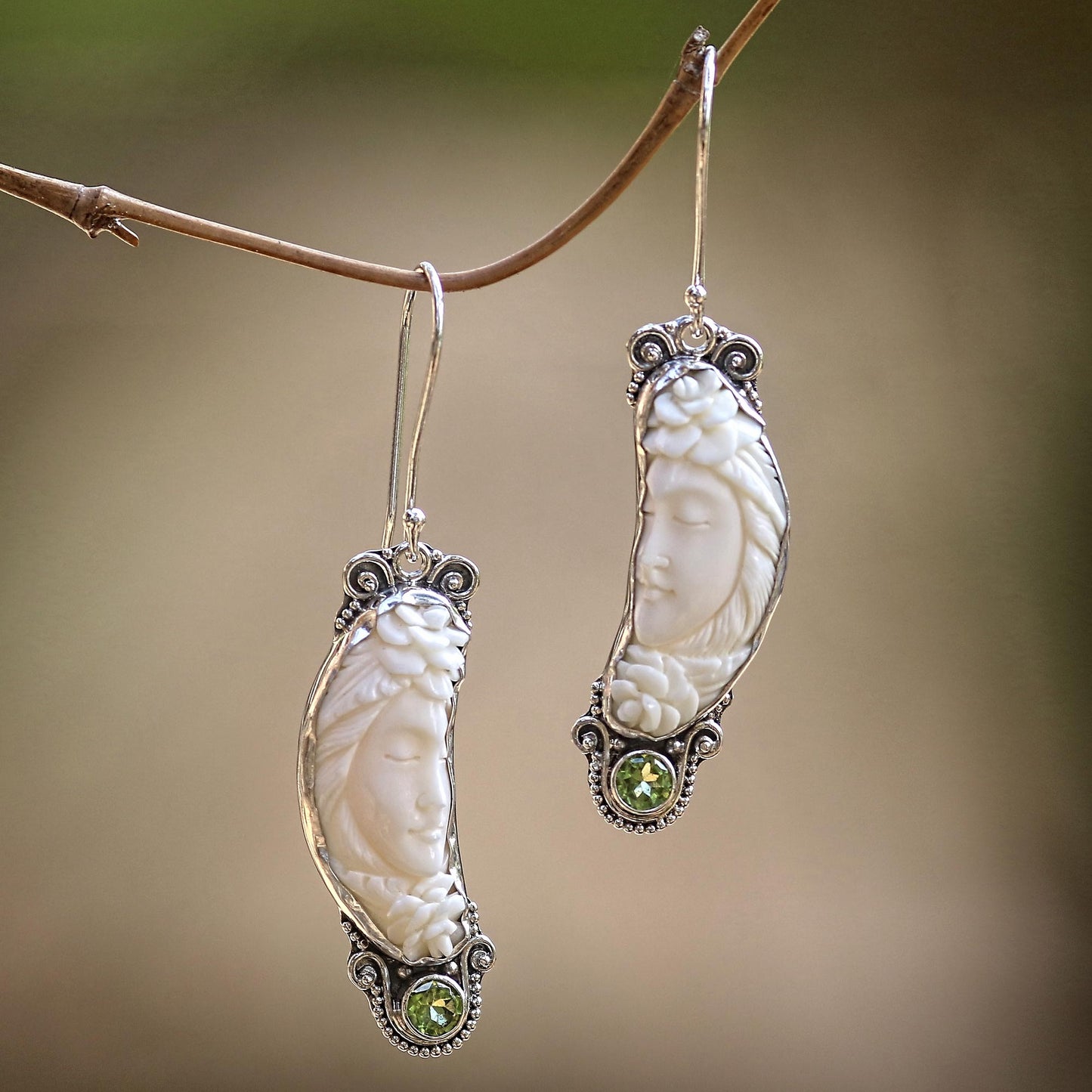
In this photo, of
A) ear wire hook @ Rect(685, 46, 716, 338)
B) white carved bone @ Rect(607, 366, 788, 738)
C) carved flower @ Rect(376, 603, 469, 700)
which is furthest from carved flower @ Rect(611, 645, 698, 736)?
ear wire hook @ Rect(685, 46, 716, 338)

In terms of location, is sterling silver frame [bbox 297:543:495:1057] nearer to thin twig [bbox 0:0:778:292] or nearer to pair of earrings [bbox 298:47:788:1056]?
pair of earrings [bbox 298:47:788:1056]

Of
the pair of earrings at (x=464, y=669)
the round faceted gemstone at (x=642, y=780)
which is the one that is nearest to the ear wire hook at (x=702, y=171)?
the pair of earrings at (x=464, y=669)

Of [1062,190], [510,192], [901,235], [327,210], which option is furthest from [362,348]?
[1062,190]

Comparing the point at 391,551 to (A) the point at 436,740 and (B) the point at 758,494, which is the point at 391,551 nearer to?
(A) the point at 436,740

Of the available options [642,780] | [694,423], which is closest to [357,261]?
[694,423]

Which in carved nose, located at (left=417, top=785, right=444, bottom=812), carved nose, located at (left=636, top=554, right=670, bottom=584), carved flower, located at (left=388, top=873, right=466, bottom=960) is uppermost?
carved nose, located at (left=636, top=554, right=670, bottom=584)

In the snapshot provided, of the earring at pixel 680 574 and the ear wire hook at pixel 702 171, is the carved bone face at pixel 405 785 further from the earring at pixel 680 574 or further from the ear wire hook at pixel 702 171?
the ear wire hook at pixel 702 171
